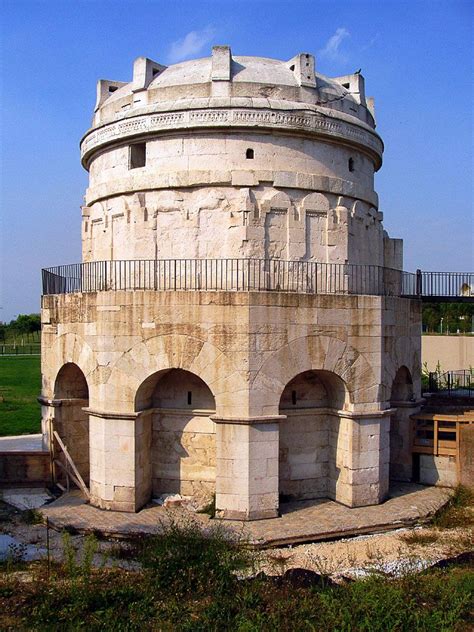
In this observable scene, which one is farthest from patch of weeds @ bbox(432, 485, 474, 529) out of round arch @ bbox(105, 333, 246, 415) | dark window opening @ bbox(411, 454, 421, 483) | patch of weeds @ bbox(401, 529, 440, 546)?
round arch @ bbox(105, 333, 246, 415)

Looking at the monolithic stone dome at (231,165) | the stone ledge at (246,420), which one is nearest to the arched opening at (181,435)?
the stone ledge at (246,420)

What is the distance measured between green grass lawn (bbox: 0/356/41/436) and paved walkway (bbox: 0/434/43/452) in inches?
45.7

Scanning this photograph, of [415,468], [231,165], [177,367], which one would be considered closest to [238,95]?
[231,165]

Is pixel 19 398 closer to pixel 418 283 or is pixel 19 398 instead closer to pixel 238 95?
pixel 418 283

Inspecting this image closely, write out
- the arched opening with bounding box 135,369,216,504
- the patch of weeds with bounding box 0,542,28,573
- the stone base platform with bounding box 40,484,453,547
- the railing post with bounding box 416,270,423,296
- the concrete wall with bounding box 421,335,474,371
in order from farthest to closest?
the concrete wall with bounding box 421,335,474,371, the railing post with bounding box 416,270,423,296, the arched opening with bounding box 135,369,216,504, the stone base platform with bounding box 40,484,453,547, the patch of weeds with bounding box 0,542,28,573

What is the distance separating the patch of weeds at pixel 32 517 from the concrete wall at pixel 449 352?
28.6 meters

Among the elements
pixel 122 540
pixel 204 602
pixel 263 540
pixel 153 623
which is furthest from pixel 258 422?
pixel 153 623

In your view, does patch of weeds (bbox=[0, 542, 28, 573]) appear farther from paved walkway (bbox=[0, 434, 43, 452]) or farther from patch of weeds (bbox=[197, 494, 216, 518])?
paved walkway (bbox=[0, 434, 43, 452])

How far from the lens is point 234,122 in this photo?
15.1 m

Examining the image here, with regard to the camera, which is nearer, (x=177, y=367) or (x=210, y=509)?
(x=177, y=367)

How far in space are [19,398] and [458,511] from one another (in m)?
26.7

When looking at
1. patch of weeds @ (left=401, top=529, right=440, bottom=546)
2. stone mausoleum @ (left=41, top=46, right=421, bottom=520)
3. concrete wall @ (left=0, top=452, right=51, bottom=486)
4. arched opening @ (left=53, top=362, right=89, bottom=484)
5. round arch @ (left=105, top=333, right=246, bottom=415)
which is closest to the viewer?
patch of weeds @ (left=401, top=529, right=440, bottom=546)

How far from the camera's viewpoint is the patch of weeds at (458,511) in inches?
539

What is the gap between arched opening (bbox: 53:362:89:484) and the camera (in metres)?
16.6
